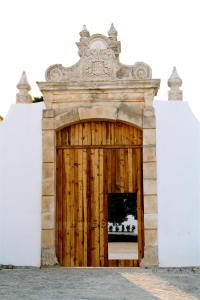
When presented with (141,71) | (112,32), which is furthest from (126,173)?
(112,32)

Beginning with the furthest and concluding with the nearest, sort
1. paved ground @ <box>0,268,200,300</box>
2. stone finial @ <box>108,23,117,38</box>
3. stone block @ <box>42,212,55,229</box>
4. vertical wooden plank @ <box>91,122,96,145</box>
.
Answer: stone finial @ <box>108,23,117,38</box> < vertical wooden plank @ <box>91,122,96,145</box> < stone block @ <box>42,212,55,229</box> < paved ground @ <box>0,268,200,300</box>

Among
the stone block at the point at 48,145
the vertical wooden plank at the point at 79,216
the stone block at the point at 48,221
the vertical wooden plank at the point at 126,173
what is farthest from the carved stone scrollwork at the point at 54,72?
the stone block at the point at 48,221

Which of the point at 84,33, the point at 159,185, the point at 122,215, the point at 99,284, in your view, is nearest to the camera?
the point at 99,284

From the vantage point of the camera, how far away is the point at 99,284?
7.80 meters

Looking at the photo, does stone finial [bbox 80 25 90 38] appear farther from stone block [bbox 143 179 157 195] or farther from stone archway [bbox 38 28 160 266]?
stone block [bbox 143 179 157 195]

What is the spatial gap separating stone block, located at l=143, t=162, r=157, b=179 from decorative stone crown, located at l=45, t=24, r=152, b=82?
6.08ft

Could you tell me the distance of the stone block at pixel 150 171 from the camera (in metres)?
10.2

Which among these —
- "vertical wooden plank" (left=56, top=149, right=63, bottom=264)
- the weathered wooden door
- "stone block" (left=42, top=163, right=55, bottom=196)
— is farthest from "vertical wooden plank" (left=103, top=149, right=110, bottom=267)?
"stone block" (left=42, top=163, right=55, bottom=196)

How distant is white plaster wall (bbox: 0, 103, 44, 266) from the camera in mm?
10288

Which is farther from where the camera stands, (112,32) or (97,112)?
(112,32)

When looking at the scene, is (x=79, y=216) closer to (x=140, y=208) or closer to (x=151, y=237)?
(x=140, y=208)

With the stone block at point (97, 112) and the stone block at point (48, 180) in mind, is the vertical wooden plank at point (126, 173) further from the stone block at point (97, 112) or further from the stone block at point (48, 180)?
the stone block at point (48, 180)

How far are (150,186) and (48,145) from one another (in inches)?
92.4

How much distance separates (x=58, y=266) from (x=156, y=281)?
9.05 ft
